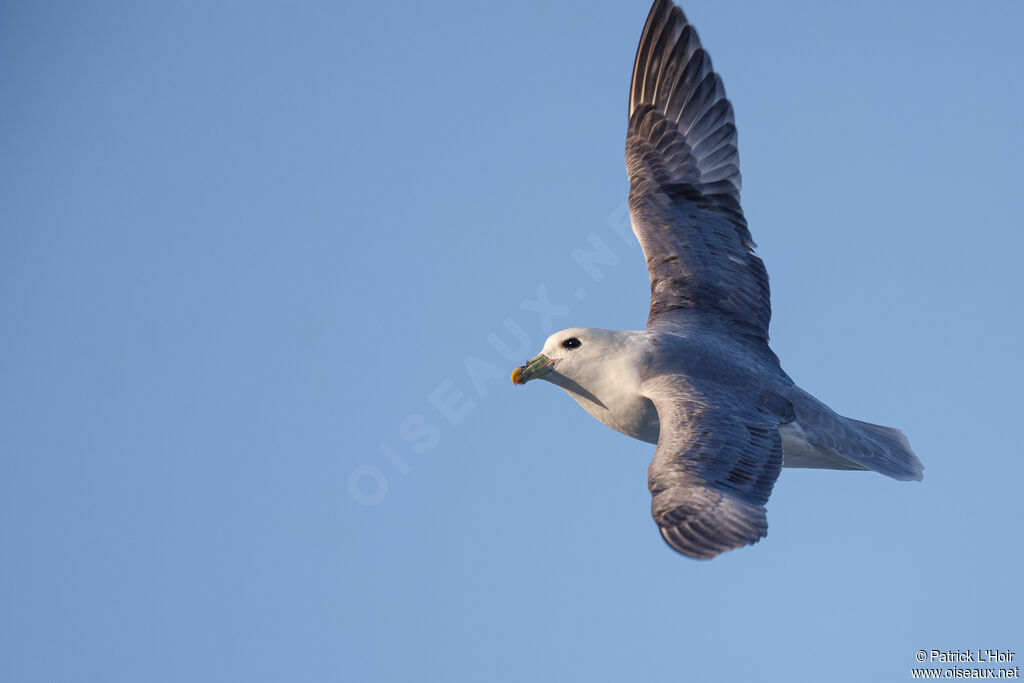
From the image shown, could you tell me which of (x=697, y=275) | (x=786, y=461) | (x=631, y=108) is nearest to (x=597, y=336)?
(x=697, y=275)

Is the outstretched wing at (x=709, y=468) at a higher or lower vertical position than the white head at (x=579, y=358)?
lower

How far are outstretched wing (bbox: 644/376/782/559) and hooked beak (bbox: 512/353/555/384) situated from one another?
1.11 m

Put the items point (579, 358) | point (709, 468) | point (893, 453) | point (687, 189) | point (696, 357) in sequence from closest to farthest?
1. point (709, 468)
2. point (696, 357)
3. point (579, 358)
4. point (893, 453)
5. point (687, 189)

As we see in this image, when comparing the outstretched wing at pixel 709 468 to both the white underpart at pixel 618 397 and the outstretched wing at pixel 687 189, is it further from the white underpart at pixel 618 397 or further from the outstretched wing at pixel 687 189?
the outstretched wing at pixel 687 189

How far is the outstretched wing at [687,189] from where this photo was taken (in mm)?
12289

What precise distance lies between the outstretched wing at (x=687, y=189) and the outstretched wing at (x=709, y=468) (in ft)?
5.11

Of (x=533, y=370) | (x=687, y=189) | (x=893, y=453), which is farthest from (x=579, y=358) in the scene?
(x=893, y=453)

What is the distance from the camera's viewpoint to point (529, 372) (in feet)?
38.4

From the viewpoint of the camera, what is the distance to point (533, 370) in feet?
38.4

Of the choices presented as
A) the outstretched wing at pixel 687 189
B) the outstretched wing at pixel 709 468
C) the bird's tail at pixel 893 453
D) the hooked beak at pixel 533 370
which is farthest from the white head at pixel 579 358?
the bird's tail at pixel 893 453

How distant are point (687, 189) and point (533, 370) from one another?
271 cm

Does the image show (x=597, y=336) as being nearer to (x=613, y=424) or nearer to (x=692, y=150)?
(x=613, y=424)

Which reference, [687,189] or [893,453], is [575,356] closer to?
[687,189]

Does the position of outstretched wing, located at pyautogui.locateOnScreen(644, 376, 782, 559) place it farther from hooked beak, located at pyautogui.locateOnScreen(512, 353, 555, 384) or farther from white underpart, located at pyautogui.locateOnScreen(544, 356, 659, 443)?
hooked beak, located at pyautogui.locateOnScreen(512, 353, 555, 384)
